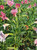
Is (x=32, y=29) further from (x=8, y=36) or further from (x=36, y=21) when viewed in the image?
(x=8, y=36)

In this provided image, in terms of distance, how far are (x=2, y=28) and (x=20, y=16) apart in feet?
1.03

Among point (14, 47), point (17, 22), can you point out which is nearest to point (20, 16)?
point (17, 22)

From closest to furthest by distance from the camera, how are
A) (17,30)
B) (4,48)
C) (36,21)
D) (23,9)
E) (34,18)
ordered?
(4,48) < (17,30) < (36,21) < (34,18) < (23,9)

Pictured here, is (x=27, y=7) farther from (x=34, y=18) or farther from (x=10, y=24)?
(x=10, y=24)

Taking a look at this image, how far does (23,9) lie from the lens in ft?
7.56

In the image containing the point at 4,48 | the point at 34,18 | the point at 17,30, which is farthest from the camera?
the point at 34,18

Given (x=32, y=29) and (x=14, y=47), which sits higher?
(x=32, y=29)

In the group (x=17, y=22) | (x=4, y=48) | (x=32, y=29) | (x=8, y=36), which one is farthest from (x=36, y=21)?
(x=4, y=48)

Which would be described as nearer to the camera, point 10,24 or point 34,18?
point 10,24

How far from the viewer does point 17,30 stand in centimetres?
184

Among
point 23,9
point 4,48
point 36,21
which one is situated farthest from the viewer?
point 23,9

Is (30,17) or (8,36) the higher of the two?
(30,17)

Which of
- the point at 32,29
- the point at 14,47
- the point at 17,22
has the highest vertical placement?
the point at 17,22

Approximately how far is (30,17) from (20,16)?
0.17m
